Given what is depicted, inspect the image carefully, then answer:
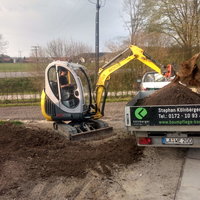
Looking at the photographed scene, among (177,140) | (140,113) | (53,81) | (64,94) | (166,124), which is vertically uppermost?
(53,81)

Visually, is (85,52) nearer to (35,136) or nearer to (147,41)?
(147,41)

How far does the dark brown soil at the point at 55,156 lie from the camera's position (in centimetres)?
511

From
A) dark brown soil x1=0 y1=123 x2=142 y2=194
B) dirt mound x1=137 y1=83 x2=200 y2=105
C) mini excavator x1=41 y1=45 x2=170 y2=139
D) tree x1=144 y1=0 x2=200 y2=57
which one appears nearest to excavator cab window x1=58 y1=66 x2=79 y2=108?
mini excavator x1=41 y1=45 x2=170 y2=139

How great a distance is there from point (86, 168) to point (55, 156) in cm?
106

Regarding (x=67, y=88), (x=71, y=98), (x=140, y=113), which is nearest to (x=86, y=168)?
(x=140, y=113)

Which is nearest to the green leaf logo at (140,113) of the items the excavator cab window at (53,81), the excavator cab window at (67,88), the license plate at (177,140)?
the license plate at (177,140)

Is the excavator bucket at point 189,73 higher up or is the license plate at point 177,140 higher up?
the excavator bucket at point 189,73

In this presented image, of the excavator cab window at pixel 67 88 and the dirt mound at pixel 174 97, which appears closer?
the dirt mound at pixel 174 97

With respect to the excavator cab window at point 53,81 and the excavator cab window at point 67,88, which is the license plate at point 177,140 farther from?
the excavator cab window at point 53,81

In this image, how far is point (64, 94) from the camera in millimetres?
7828

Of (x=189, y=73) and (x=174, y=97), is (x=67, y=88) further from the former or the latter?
(x=189, y=73)

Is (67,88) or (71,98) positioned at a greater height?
(67,88)

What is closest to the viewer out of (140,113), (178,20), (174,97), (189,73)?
(140,113)

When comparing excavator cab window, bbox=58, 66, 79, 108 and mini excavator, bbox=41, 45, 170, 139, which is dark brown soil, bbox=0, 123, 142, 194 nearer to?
mini excavator, bbox=41, 45, 170, 139
